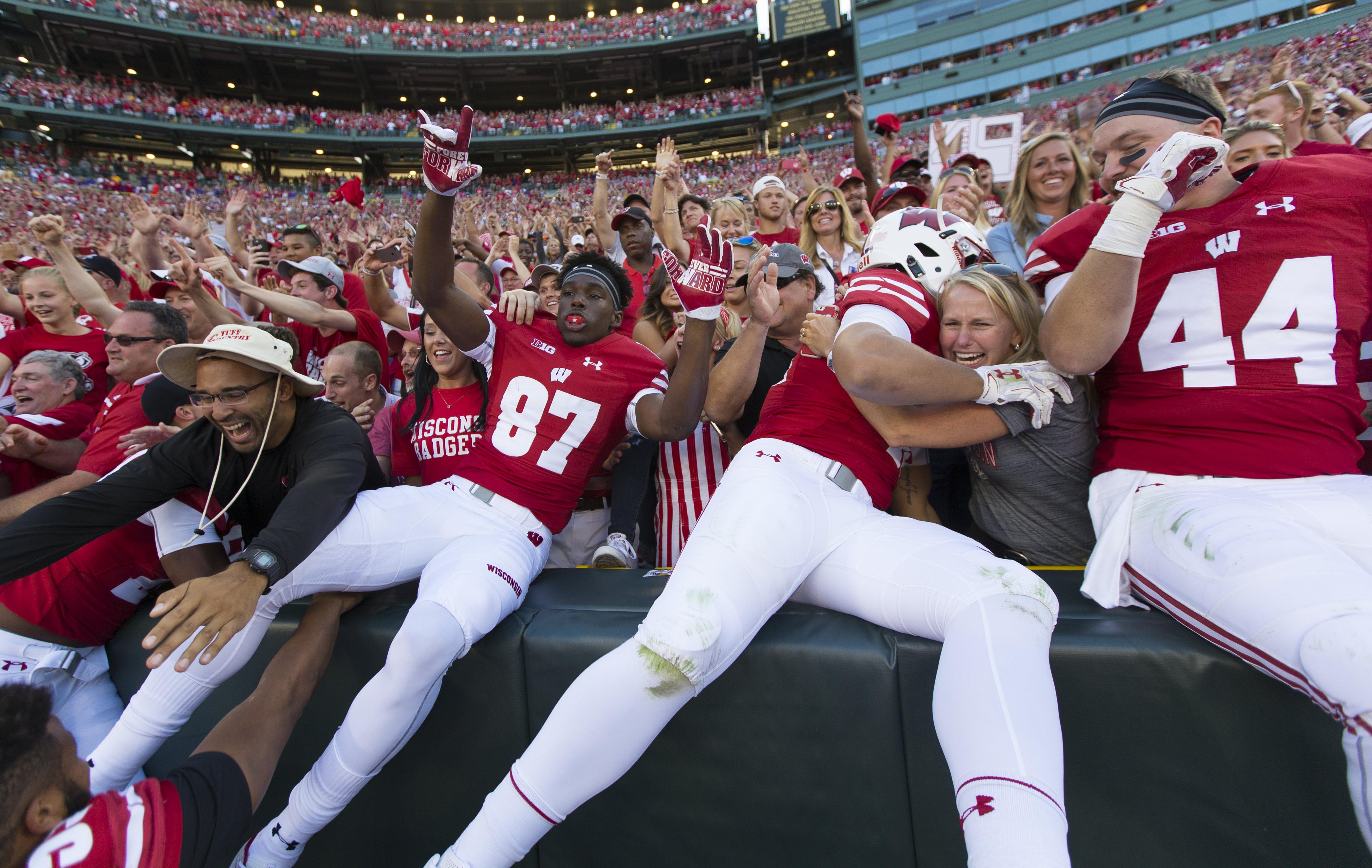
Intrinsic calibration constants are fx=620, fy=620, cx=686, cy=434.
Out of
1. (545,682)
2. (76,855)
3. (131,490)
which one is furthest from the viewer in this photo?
(131,490)

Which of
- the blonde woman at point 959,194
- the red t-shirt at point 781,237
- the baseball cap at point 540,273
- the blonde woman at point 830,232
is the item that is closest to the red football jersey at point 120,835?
the baseball cap at point 540,273

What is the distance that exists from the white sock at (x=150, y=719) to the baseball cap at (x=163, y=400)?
55.3 inches

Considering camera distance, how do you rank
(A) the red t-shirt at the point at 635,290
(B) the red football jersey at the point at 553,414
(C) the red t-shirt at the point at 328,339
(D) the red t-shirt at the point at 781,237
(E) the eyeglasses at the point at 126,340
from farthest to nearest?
(D) the red t-shirt at the point at 781,237
(C) the red t-shirt at the point at 328,339
(A) the red t-shirt at the point at 635,290
(E) the eyeglasses at the point at 126,340
(B) the red football jersey at the point at 553,414

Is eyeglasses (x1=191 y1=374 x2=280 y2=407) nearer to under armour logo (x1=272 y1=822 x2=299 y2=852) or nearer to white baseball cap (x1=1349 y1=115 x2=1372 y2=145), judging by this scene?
under armour logo (x1=272 y1=822 x2=299 y2=852)

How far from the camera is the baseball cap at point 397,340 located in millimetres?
4855

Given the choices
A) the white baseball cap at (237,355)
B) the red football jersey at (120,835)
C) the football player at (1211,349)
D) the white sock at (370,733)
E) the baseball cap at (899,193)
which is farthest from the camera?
the baseball cap at (899,193)

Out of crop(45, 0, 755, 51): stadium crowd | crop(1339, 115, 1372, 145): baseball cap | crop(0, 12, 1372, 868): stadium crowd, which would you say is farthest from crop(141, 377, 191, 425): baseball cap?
crop(45, 0, 755, 51): stadium crowd

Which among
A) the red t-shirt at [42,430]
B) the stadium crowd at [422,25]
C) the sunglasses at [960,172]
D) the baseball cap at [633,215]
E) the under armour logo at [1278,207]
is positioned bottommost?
the red t-shirt at [42,430]

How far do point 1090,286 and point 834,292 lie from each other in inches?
73.7

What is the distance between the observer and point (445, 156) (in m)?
2.25

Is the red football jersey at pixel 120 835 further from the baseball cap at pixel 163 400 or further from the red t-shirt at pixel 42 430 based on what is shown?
the red t-shirt at pixel 42 430

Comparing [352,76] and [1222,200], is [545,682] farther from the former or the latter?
[352,76]

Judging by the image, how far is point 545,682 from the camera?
1.94 metres

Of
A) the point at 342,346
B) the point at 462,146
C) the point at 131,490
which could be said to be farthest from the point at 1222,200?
the point at 342,346
